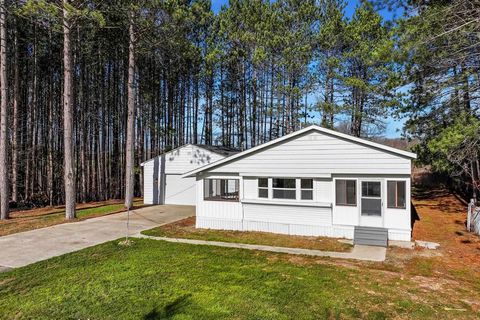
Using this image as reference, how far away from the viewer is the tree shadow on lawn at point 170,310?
A: 4.91m

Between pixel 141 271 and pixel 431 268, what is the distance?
6.70 meters

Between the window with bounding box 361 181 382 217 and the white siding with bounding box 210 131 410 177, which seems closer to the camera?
the white siding with bounding box 210 131 410 177

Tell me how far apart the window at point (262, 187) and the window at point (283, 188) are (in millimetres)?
315

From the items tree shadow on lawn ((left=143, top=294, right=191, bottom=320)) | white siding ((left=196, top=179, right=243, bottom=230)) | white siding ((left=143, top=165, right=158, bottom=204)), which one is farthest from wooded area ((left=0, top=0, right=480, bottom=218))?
tree shadow on lawn ((left=143, top=294, right=191, bottom=320))

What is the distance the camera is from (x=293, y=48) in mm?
21469

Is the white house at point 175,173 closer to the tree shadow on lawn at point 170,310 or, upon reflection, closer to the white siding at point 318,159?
the white siding at point 318,159

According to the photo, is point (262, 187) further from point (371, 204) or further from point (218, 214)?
point (371, 204)

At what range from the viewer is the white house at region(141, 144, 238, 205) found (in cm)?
1930

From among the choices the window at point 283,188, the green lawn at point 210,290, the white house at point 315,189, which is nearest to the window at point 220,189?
the white house at point 315,189

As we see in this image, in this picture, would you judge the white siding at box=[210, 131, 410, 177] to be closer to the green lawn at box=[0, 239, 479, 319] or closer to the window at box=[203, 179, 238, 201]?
the window at box=[203, 179, 238, 201]

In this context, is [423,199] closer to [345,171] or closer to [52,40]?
[345,171]

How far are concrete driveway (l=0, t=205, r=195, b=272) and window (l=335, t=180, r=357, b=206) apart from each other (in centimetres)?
731

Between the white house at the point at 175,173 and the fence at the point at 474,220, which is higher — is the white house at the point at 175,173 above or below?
above

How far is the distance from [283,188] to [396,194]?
3.64 m
